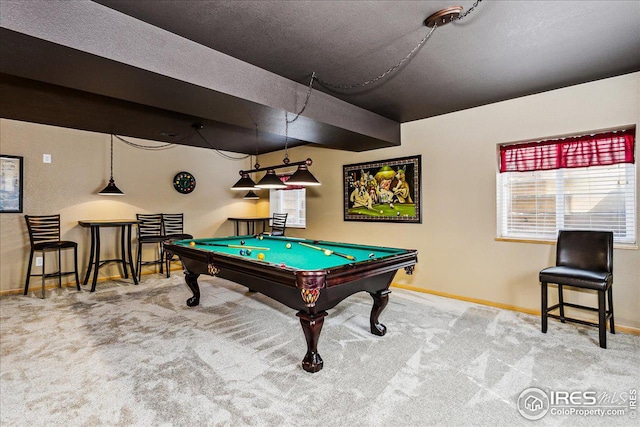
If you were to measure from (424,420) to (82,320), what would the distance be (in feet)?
11.1

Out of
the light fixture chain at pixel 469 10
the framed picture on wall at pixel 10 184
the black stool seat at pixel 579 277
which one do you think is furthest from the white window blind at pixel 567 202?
the framed picture on wall at pixel 10 184

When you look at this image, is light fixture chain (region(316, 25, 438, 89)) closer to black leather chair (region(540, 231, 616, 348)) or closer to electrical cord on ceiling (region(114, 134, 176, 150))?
black leather chair (region(540, 231, 616, 348))

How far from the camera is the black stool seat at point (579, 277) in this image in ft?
Answer: 8.66

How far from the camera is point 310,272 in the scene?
6.93ft

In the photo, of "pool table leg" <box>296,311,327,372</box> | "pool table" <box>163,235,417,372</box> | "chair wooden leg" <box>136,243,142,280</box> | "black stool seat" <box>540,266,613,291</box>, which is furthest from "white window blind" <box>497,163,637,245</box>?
"chair wooden leg" <box>136,243,142,280</box>

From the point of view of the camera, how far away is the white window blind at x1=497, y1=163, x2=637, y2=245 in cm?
314

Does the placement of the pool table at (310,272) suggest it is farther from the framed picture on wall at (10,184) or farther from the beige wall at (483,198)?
the framed picture on wall at (10,184)

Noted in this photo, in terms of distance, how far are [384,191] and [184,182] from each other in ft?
12.4

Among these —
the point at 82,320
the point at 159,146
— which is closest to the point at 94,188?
the point at 159,146

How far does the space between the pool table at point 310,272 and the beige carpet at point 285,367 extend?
34 centimetres

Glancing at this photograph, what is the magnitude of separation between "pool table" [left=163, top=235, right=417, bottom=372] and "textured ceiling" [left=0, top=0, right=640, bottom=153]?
1384 millimetres

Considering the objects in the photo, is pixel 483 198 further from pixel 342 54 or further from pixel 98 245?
pixel 98 245

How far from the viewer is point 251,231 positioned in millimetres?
6910

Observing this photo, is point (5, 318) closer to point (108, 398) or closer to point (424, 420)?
point (108, 398)
